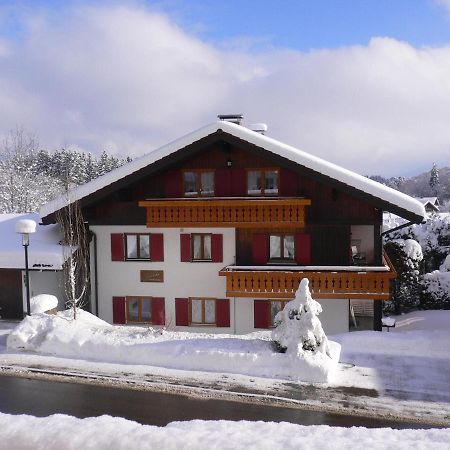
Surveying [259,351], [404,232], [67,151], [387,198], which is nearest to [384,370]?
[259,351]

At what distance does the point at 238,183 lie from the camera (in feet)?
64.6

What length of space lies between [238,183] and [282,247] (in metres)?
3.27

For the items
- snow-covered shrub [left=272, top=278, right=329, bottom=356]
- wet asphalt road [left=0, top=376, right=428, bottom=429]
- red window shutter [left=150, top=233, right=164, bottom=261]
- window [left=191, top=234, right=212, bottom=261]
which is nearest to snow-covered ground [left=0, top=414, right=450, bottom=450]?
wet asphalt road [left=0, top=376, right=428, bottom=429]

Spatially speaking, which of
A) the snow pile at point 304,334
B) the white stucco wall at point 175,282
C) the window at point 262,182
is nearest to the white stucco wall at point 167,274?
the white stucco wall at point 175,282

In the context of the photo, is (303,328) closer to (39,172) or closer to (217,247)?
(217,247)

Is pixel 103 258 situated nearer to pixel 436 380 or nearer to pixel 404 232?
pixel 436 380

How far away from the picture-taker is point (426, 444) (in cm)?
716

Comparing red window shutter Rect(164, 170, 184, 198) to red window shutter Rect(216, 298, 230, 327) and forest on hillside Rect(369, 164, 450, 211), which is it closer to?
red window shutter Rect(216, 298, 230, 327)

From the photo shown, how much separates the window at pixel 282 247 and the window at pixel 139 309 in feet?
18.8

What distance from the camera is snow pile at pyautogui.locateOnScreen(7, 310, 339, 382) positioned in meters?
13.6

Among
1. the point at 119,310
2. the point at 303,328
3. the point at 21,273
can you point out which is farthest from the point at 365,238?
the point at 21,273

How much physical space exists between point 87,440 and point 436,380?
1039 cm

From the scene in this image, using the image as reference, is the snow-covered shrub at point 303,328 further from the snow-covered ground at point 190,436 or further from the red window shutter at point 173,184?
the red window shutter at point 173,184

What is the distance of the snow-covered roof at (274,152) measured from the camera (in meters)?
17.7
